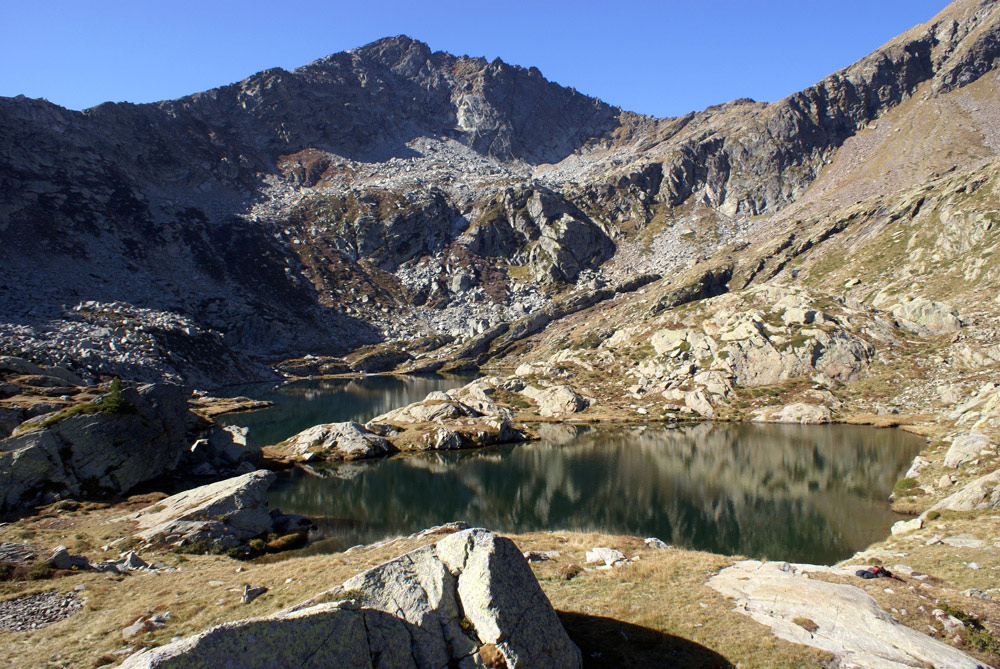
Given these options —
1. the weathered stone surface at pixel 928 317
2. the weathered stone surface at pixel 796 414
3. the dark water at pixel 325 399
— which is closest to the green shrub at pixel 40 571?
the dark water at pixel 325 399

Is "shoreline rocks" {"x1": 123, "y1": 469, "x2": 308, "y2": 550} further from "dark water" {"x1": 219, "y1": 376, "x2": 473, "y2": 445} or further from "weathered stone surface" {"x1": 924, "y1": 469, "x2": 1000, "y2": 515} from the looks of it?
"weathered stone surface" {"x1": 924, "y1": 469, "x2": 1000, "y2": 515}

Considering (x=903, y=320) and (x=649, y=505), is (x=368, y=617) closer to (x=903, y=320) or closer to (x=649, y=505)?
(x=649, y=505)

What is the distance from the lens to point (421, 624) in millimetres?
10781

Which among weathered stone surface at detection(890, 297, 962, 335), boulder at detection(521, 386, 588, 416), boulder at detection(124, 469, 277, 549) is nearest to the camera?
boulder at detection(124, 469, 277, 549)

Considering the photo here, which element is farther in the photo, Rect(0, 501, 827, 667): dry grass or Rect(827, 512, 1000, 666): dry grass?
Rect(827, 512, 1000, 666): dry grass

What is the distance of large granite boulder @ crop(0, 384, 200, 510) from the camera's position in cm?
3447

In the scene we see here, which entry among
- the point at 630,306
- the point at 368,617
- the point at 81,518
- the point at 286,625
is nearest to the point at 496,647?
the point at 368,617

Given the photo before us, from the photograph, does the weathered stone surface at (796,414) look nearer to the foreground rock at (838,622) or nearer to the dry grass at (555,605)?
the dry grass at (555,605)

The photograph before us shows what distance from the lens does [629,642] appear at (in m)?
14.0

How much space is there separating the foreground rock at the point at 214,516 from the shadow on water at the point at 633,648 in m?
24.2

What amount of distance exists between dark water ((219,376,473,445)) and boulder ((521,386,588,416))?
29.0 metres

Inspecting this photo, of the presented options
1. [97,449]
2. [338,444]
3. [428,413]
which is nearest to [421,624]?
[97,449]

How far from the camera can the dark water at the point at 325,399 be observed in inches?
3295

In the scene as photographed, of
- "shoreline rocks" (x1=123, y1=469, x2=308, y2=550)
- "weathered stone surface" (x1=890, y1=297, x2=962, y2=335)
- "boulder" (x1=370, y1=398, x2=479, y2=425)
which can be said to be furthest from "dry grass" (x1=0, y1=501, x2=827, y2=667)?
"weathered stone surface" (x1=890, y1=297, x2=962, y2=335)
